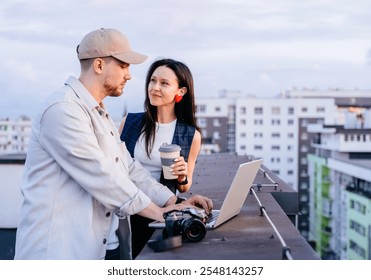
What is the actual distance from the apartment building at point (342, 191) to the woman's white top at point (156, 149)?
1970 centimetres

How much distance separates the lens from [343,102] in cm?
4350

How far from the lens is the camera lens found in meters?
1.96

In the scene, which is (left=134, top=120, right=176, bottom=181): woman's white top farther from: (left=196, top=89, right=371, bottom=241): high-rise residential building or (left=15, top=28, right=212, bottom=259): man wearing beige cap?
(left=196, top=89, right=371, bottom=241): high-rise residential building

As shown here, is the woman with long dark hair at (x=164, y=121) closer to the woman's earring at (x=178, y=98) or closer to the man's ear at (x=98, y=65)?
the woman's earring at (x=178, y=98)

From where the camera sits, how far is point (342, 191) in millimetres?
26797

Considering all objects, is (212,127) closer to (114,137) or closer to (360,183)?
(360,183)

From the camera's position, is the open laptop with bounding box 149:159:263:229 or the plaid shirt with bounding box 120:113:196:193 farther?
the plaid shirt with bounding box 120:113:196:193

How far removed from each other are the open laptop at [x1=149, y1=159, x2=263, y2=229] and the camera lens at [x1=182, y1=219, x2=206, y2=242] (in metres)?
0.15

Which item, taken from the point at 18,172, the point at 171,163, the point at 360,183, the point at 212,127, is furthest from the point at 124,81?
the point at 212,127

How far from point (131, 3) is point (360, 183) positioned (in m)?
21.5

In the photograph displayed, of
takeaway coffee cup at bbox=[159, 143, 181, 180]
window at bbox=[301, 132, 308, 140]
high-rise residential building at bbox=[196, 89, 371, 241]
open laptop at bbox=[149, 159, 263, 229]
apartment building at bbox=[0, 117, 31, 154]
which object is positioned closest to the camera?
open laptop at bbox=[149, 159, 263, 229]

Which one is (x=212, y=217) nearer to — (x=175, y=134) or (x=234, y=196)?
(x=234, y=196)

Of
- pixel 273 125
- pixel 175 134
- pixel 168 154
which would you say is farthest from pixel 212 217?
pixel 273 125

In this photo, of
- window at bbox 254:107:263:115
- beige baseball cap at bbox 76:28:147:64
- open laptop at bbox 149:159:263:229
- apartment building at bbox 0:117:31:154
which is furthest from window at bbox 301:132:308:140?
beige baseball cap at bbox 76:28:147:64
